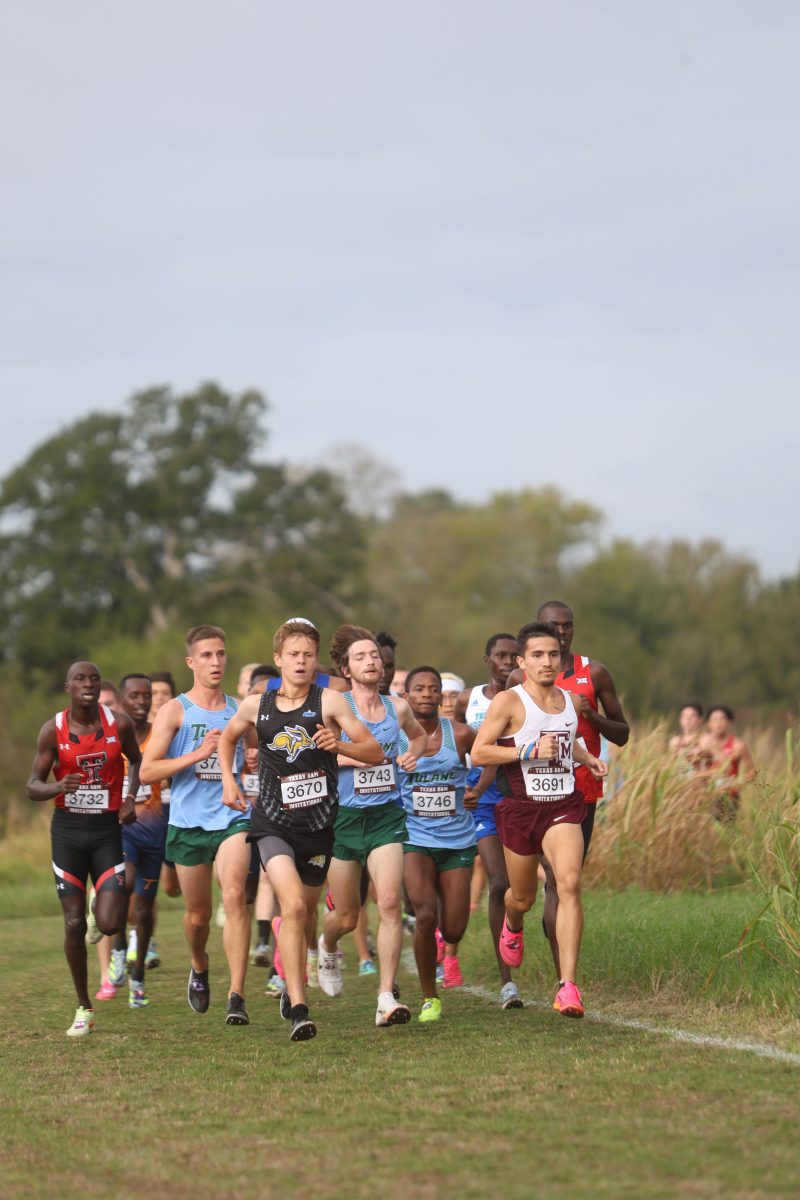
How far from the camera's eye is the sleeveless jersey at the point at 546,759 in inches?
361

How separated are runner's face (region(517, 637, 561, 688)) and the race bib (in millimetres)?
467

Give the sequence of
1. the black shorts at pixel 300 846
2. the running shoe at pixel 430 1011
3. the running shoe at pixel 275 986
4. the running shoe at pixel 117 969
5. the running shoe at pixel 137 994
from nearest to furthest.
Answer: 1. the black shorts at pixel 300 846
2. the running shoe at pixel 430 1011
3. the running shoe at pixel 137 994
4. the running shoe at pixel 275 986
5. the running shoe at pixel 117 969

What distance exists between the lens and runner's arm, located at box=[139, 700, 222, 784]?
961cm

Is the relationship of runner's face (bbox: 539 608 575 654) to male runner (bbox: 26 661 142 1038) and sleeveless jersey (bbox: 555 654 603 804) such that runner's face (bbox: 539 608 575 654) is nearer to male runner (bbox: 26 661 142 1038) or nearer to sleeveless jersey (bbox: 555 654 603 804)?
sleeveless jersey (bbox: 555 654 603 804)

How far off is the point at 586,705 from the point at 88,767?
286 cm

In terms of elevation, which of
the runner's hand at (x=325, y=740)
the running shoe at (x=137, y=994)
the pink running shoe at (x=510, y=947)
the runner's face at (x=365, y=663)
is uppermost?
the runner's face at (x=365, y=663)

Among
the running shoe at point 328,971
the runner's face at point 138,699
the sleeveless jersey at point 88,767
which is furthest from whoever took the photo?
the runner's face at point 138,699

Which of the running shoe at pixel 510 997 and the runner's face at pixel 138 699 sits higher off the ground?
the runner's face at pixel 138 699

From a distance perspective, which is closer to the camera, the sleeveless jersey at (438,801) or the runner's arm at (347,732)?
the runner's arm at (347,732)

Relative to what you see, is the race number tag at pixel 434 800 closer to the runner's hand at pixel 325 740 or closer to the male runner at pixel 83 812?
the runner's hand at pixel 325 740

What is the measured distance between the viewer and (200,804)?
9.87 metres

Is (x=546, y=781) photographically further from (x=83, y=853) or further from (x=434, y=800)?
(x=83, y=853)

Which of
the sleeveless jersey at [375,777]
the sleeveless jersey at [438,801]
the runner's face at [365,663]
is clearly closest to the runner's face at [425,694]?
the sleeveless jersey at [438,801]

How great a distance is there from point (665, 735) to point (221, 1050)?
8.15 metres
